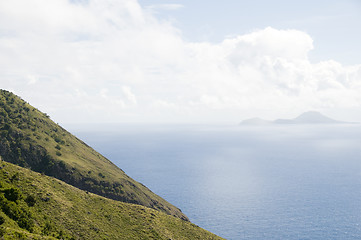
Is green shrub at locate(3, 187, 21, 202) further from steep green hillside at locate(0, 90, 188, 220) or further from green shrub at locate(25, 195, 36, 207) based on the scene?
steep green hillside at locate(0, 90, 188, 220)

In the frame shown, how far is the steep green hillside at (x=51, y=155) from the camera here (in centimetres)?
9588

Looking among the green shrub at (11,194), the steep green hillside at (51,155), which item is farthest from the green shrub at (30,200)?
the steep green hillside at (51,155)

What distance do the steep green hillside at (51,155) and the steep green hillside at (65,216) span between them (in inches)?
1204

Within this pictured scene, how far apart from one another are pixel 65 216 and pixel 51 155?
2133 inches

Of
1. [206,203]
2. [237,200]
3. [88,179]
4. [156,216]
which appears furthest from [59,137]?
[237,200]

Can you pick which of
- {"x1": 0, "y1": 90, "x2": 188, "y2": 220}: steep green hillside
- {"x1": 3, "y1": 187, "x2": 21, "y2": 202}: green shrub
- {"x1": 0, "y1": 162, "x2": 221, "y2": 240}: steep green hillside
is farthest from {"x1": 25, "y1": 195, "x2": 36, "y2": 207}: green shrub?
{"x1": 0, "y1": 90, "x2": 188, "y2": 220}: steep green hillside

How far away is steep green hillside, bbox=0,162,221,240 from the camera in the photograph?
4378cm

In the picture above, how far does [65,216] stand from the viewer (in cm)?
5428

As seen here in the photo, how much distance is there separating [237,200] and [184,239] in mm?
114954

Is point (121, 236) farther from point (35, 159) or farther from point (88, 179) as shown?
point (35, 159)

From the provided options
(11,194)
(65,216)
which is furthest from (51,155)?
(11,194)

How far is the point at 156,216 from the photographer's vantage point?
250 ft

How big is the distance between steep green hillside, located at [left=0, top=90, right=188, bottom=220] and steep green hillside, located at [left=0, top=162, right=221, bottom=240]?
30.6m

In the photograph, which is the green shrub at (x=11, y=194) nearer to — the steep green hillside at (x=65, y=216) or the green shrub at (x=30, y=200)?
the steep green hillside at (x=65, y=216)
